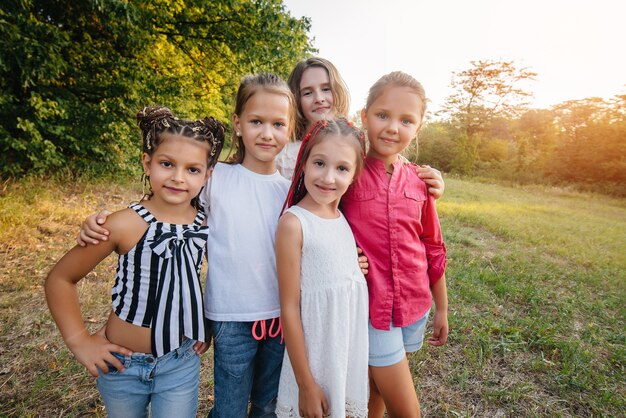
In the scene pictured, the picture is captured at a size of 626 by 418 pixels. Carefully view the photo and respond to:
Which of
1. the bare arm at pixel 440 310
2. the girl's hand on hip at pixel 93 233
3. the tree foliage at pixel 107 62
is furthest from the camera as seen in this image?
the tree foliage at pixel 107 62

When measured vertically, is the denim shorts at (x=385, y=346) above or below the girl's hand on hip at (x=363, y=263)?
below

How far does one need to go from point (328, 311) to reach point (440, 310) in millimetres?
763

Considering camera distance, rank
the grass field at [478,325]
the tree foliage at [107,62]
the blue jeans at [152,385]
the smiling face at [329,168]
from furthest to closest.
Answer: the tree foliage at [107,62] < the grass field at [478,325] < the smiling face at [329,168] < the blue jeans at [152,385]

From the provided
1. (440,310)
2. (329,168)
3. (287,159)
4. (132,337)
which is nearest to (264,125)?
(329,168)

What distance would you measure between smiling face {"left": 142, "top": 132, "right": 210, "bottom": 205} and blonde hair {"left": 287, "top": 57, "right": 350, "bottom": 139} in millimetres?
1104

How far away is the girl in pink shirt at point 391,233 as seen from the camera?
1526 millimetres

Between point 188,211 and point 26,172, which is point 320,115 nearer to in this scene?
point 188,211

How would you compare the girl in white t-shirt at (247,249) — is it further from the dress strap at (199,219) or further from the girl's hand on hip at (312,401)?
the girl's hand on hip at (312,401)

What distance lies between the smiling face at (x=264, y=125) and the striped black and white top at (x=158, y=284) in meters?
0.48

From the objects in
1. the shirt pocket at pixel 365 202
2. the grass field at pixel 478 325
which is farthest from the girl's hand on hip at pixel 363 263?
the grass field at pixel 478 325

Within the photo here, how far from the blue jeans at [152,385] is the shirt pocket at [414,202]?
114 centimetres

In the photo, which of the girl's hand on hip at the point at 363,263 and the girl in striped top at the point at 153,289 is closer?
the girl in striped top at the point at 153,289

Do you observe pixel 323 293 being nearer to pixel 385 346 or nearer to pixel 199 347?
pixel 385 346

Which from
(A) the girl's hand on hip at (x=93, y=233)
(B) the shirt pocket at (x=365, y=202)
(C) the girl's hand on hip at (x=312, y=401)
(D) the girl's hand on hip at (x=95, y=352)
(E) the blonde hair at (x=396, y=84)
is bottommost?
(C) the girl's hand on hip at (x=312, y=401)
